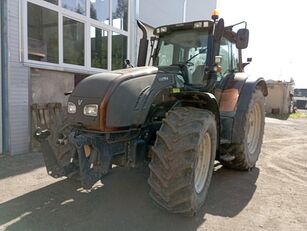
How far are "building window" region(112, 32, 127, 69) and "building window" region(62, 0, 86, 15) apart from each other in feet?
4.65

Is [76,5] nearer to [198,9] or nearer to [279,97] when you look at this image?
[198,9]

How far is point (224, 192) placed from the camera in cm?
433

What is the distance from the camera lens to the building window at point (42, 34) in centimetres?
644

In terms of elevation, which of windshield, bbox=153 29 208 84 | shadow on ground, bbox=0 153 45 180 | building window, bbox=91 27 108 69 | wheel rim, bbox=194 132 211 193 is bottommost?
shadow on ground, bbox=0 153 45 180

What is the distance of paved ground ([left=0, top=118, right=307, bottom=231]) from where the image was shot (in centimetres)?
330

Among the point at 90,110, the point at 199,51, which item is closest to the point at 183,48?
the point at 199,51

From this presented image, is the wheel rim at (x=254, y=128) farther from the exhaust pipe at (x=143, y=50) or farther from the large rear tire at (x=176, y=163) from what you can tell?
the large rear tire at (x=176, y=163)

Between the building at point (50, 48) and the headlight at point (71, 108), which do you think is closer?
the headlight at point (71, 108)

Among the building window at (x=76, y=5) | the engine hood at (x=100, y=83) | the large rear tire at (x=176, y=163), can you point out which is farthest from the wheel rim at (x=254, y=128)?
the building window at (x=76, y=5)

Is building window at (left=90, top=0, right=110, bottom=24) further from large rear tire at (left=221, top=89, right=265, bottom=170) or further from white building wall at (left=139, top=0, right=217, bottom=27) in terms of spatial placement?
large rear tire at (left=221, top=89, right=265, bottom=170)

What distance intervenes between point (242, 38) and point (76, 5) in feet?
15.4

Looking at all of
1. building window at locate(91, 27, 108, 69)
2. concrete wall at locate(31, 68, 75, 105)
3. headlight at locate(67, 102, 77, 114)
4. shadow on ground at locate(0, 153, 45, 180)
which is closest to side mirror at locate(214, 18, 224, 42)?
headlight at locate(67, 102, 77, 114)

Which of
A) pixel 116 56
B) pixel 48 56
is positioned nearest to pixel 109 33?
pixel 116 56

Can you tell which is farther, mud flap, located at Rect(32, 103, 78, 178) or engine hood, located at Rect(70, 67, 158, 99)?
mud flap, located at Rect(32, 103, 78, 178)
